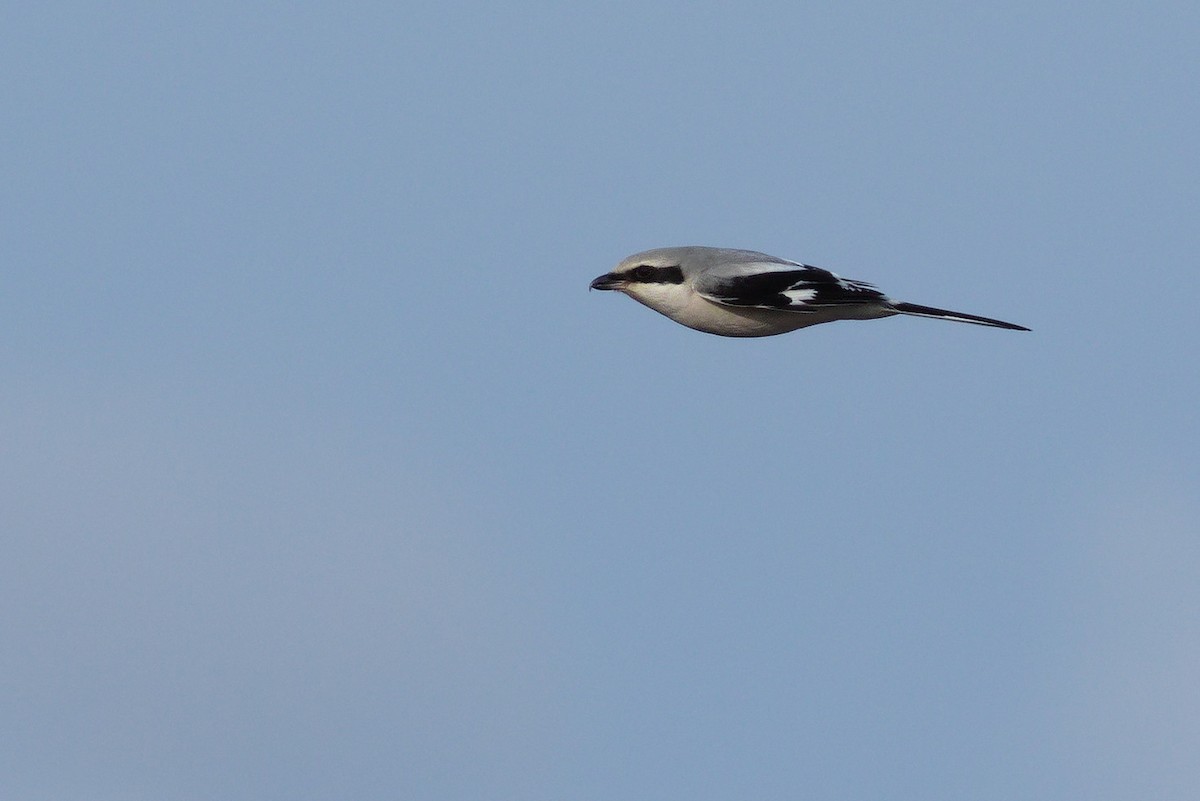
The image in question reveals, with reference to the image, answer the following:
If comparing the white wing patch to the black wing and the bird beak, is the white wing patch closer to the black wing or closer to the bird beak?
the black wing

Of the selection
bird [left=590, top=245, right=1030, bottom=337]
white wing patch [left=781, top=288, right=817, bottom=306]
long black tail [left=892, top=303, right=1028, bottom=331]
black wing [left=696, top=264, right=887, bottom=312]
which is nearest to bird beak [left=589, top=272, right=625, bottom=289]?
bird [left=590, top=245, right=1030, bottom=337]

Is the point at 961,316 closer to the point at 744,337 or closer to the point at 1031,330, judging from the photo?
the point at 1031,330

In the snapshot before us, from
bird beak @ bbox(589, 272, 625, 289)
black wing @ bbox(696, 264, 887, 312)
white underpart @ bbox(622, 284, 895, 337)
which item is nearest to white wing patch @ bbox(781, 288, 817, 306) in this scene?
black wing @ bbox(696, 264, 887, 312)

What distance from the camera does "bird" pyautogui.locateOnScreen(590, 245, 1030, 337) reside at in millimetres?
12617

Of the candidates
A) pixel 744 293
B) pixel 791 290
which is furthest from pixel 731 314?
pixel 791 290

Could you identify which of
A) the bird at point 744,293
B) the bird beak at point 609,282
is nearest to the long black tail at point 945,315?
the bird at point 744,293

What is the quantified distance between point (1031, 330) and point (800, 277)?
83.5 inches

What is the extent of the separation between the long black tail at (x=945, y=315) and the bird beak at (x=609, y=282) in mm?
2610

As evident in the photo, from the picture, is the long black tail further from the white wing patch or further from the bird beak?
the bird beak

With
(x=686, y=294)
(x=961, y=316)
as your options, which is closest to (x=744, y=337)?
(x=686, y=294)

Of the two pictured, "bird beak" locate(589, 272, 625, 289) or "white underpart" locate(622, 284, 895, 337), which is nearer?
"white underpart" locate(622, 284, 895, 337)

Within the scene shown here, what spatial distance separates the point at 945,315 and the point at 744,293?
6.15 ft

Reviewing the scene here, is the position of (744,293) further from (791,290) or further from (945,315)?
(945,315)

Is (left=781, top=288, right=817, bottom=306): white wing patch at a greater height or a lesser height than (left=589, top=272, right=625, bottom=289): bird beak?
lesser
